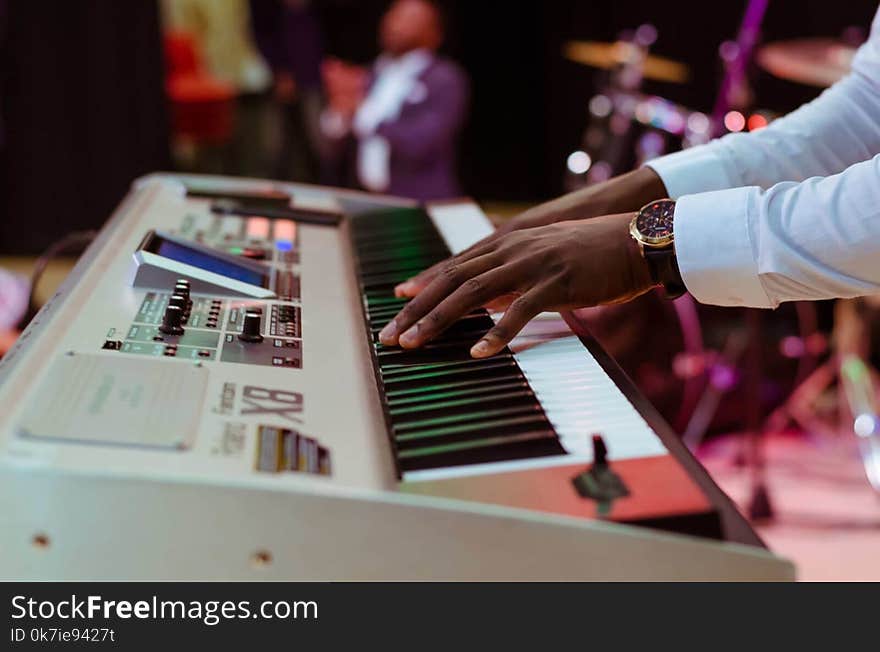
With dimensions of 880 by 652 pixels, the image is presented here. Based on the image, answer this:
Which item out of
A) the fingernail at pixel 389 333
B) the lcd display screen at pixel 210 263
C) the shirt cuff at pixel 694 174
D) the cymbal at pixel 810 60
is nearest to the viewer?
the fingernail at pixel 389 333

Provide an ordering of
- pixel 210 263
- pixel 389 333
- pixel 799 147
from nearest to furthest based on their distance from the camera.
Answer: pixel 389 333
pixel 210 263
pixel 799 147

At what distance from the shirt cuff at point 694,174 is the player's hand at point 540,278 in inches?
14.0

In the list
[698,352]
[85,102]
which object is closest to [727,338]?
[698,352]

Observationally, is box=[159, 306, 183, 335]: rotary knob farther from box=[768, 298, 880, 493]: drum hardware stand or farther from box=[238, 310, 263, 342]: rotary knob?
box=[768, 298, 880, 493]: drum hardware stand

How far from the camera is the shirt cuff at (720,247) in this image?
3.93 ft

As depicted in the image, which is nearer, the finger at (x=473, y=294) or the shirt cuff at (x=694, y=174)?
the finger at (x=473, y=294)

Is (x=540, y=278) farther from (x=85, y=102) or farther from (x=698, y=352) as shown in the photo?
(x=85, y=102)

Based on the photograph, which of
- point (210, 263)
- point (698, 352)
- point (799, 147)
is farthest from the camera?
point (698, 352)

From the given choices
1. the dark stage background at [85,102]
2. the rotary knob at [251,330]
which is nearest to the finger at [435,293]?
the rotary knob at [251,330]

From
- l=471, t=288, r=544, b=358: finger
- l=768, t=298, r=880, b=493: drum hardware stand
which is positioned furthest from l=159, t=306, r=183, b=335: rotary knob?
l=768, t=298, r=880, b=493: drum hardware stand

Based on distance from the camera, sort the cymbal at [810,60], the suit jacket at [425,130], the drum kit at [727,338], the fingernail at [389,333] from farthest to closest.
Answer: the suit jacket at [425,130] < the drum kit at [727,338] < the cymbal at [810,60] < the fingernail at [389,333]

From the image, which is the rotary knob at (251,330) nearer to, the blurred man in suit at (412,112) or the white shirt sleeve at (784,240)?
the white shirt sleeve at (784,240)

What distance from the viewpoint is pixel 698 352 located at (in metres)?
3.43

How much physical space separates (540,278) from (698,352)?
2.32 metres
